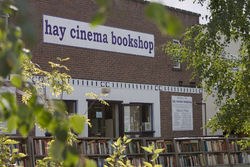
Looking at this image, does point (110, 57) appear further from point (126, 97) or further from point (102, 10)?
point (102, 10)

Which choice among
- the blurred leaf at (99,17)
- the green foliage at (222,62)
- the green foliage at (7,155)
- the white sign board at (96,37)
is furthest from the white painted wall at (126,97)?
the blurred leaf at (99,17)

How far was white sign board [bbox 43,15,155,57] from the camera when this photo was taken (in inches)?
736

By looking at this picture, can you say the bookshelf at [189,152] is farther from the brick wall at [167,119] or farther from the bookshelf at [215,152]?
the brick wall at [167,119]

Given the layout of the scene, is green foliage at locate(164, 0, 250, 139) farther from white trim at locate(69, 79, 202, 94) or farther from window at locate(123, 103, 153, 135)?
window at locate(123, 103, 153, 135)

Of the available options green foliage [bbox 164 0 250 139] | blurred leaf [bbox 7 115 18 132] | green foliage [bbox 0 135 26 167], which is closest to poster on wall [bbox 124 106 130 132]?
green foliage [bbox 164 0 250 139]

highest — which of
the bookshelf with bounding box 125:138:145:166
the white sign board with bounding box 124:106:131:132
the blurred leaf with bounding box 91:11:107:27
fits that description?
the blurred leaf with bounding box 91:11:107:27

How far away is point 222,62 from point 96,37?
38.0 ft

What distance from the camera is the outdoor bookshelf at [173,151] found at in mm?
13531

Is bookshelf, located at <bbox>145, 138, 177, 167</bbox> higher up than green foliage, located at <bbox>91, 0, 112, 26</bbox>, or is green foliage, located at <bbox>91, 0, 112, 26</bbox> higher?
green foliage, located at <bbox>91, 0, 112, 26</bbox>

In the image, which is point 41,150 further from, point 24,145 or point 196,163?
point 196,163

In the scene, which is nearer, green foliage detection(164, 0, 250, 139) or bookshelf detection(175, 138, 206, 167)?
green foliage detection(164, 0, 250, 139)

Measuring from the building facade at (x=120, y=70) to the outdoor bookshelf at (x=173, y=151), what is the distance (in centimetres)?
362

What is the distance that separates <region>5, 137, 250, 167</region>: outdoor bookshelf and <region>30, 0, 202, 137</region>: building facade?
3616mm

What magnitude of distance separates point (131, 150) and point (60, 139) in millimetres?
13887
